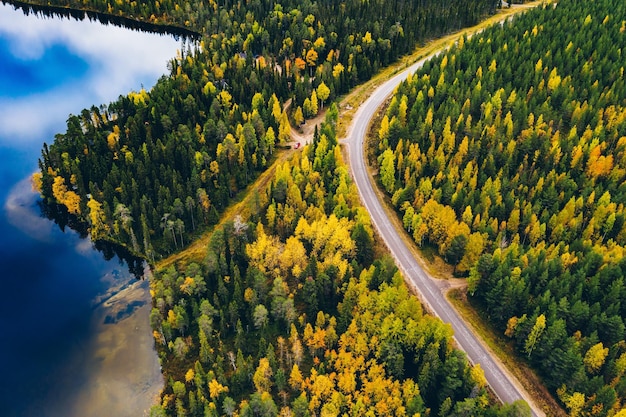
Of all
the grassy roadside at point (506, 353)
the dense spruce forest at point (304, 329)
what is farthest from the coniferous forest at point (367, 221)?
the grassy roadside at point (506, 353)

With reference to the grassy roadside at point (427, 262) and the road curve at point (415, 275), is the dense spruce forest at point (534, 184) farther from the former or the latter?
the road curve at point (415, 275)

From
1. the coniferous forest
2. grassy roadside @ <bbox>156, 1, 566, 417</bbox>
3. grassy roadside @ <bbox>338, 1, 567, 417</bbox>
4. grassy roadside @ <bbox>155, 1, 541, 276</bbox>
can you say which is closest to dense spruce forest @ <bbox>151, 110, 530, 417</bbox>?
the coniferous forest

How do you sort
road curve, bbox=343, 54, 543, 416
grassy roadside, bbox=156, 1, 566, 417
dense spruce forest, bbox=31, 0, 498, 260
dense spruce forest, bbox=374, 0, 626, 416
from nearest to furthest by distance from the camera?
grassy roadside, bbox=156, 1, 566, 417, road curve, bbox=343, 54, 543, 416, dense spruce forest, bbox=374, 0, 626, 416, dense spruce forest, bbox=31, 0, 498, 260

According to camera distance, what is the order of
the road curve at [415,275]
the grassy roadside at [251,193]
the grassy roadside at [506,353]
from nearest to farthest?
1. the grassy roadside at [506,353]
2. the road curve at [415,275]
3. the grassy roadside at [251,193]

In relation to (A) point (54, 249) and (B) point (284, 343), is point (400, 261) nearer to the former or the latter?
(B) point (284, 343)

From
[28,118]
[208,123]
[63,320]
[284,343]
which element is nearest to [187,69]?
[208,123]

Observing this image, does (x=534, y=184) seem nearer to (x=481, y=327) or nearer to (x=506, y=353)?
(x=481, y=327)

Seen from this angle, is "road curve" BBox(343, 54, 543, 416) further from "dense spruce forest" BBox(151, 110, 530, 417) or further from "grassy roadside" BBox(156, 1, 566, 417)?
"dense spruce forest" BBox(151, 110, 530, 417)
